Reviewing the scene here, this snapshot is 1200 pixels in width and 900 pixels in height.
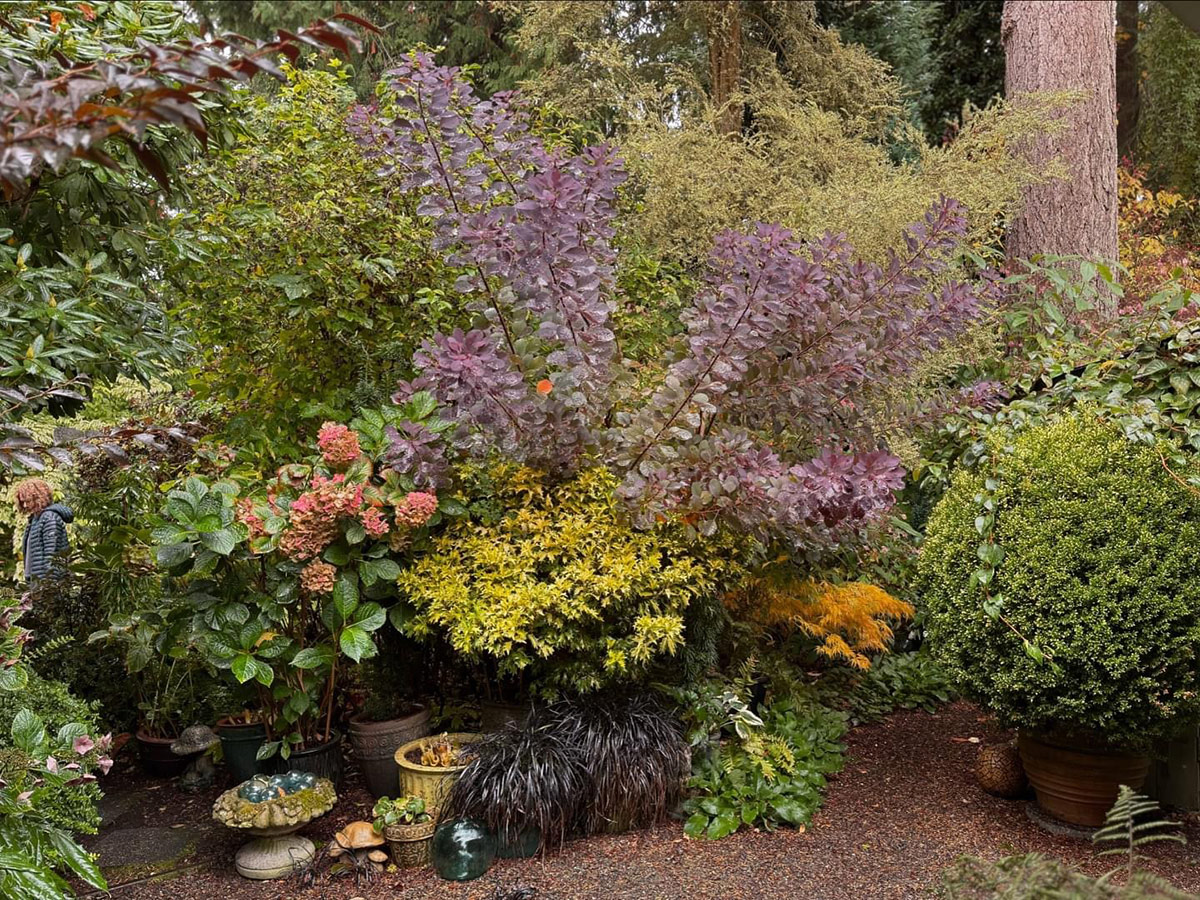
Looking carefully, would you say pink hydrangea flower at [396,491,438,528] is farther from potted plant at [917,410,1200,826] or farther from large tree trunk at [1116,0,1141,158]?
large tree trunk at [1116,0,1141,158]

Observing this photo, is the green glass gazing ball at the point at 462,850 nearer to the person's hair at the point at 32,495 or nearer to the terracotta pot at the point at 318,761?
the terracotta pot at the point at 318,761

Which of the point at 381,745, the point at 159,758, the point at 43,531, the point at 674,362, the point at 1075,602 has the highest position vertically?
the point at 674,362

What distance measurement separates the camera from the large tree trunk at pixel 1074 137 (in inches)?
250

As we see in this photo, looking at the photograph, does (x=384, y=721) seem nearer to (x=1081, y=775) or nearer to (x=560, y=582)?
(x=560, y=582)

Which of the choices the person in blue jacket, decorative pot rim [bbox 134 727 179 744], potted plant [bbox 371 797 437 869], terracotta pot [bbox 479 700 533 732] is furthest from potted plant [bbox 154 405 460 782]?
the person in blue jacket

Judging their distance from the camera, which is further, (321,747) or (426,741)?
(321,747)

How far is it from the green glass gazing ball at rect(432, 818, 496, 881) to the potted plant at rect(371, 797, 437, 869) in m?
0.06

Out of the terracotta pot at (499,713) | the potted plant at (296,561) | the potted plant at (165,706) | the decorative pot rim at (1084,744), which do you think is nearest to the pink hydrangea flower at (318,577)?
the potted plant at (296,561)

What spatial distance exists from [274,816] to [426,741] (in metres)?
0.55

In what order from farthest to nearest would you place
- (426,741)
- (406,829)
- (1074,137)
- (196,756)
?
1. (1074,137)
2. (196,756)
3. (426,741)
4. (406,829)

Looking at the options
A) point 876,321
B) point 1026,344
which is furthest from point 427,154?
point 1026,344

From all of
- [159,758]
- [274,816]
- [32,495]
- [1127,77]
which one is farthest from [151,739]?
[1127,77]

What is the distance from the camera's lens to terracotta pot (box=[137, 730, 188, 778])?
13.2 feet

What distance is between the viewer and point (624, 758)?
122 inches
